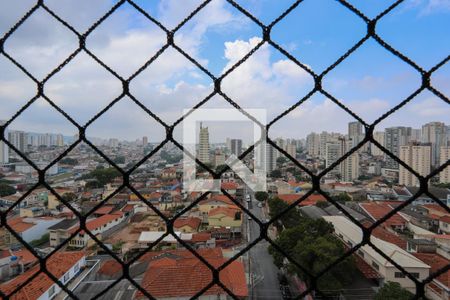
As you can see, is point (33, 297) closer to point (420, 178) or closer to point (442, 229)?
point (420, 178)

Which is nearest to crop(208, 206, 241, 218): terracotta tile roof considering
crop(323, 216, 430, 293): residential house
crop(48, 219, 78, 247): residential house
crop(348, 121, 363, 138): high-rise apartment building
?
crop(323, 216, 430, 293): residential house

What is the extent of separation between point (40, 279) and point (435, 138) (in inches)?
471

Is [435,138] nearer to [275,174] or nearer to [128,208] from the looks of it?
[275,174]

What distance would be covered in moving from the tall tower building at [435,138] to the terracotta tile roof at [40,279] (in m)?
10.4

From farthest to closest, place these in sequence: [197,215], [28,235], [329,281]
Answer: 1. [197,215]
2. [28,235]
3. [329,281]

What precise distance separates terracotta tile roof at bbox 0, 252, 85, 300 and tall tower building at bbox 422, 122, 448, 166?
34.0 feet

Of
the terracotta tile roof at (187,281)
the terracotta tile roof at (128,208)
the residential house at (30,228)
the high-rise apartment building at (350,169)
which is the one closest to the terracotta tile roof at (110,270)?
the terracotta tile roof at (187,281)

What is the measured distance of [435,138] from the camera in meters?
11.2

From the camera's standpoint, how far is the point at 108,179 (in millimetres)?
12875

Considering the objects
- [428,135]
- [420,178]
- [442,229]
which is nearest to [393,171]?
[428,135]

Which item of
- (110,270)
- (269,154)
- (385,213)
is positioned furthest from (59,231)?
(385,213)

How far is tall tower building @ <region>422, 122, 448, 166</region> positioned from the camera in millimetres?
10663

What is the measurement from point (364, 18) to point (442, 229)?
974cm

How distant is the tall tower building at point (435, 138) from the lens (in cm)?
1066
